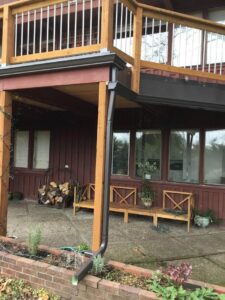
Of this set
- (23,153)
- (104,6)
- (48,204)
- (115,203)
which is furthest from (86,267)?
(23,153)

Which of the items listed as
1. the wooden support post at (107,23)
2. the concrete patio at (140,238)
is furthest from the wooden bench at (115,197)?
the wooden support post at (107,23)

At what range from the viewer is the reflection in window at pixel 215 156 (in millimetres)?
6973

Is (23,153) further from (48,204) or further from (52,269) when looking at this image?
(52,269)

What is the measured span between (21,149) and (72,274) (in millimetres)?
6605

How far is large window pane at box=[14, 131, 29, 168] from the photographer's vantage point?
9.30 m

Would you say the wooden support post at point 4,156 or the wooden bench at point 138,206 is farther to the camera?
the wooden bench at point 138,206

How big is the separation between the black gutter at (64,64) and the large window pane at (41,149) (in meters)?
4.29

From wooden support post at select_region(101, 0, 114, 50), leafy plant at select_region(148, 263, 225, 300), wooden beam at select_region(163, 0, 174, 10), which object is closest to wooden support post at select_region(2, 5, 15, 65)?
wooden support post at select_region(101, 0, 114, 50)

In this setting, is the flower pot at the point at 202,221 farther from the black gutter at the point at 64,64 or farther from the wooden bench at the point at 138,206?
the black gutter at the point at 64,64

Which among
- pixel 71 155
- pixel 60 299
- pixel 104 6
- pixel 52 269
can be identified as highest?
pixel 104 6

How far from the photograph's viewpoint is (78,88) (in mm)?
5000

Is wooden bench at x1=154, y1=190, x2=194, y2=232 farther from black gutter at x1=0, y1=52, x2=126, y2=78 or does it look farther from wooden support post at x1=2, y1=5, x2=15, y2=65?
wooden support post at x1=2, y1=5, x2=15, y2=65

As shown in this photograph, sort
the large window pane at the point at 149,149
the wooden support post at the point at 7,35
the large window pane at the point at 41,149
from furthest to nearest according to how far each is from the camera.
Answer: the large window pane at the point at 41,149, the large window pane at the point at 149,149, the wooden support post at the point at 7,35

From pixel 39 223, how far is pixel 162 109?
346cm
